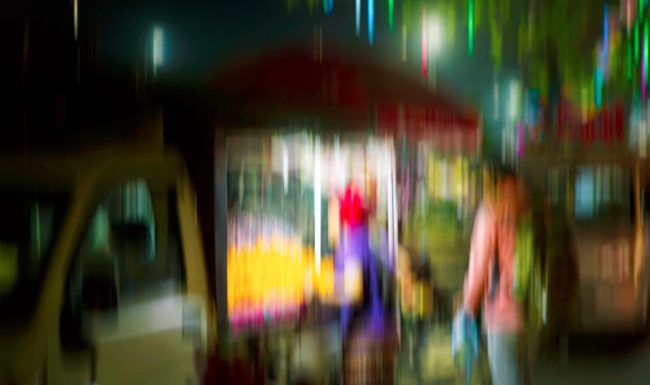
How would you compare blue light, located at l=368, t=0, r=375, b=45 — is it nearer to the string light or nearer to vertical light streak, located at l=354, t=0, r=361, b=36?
vertical light streak, located at l=354, t=0, r=361, b=36

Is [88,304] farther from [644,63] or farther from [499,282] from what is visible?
[644,63]

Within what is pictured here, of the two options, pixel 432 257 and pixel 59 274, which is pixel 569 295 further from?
pixel 59 274

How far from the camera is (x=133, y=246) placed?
95 centimetres

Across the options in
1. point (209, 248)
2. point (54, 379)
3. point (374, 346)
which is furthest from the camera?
point (374, 346)

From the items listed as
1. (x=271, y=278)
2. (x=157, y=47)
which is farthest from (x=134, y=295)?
(x=157, y=47)

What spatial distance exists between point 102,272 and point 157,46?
0.31 m

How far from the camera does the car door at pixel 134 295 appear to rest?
2.95 ft

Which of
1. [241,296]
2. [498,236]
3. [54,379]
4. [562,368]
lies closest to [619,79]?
[498,236]

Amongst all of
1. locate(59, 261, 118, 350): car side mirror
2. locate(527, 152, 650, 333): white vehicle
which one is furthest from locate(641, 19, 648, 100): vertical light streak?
locate(59, 261, 118, 350): car side mirror

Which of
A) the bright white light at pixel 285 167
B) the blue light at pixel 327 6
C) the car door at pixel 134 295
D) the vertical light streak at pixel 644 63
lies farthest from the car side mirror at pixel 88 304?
the vertical light streak at pixel 644 63

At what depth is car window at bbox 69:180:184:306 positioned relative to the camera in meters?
0.91

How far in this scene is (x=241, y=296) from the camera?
1.00 metres

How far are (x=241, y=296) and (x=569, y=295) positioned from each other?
530 millimetres

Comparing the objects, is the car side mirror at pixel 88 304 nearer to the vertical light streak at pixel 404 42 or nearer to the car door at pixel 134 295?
the car door at pixel 134 295
